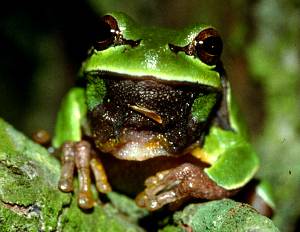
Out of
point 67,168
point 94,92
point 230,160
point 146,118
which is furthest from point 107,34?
point 230,160

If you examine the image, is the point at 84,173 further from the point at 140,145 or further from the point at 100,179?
the point at 140,145

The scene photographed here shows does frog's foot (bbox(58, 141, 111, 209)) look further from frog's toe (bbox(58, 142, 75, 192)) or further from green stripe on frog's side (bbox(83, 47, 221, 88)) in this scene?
green stripe on frog's side (bbox(83, 47, 221, 88))

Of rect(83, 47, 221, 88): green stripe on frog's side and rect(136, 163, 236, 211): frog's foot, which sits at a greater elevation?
rect(83, 47, 221, 88): green stripe on frog's side

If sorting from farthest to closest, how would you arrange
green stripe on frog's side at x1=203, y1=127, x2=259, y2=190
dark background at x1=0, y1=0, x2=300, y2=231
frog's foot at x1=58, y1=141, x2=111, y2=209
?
dark background at x1=0, y1=0, x2=300, y2=231, green stripe on frog's side at x1=203, y1=127, x2=259, y2=190, frog's foot at x1=58, y1=141, x2=111, y2=209

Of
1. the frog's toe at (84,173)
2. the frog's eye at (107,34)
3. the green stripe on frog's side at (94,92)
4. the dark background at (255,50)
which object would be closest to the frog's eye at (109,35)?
the frog's eye at (107,34)

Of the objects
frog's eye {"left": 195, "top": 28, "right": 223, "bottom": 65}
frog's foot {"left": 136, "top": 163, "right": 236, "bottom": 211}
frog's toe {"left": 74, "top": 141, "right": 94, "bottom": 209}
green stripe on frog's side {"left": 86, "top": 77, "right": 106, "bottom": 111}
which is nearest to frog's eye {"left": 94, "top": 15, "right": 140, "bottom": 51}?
green stripe on frog's side {"left": 86, "top": 77, "right": 106, "bottom": 111}

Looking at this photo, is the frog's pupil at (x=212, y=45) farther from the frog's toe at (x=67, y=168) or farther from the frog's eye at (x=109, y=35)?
the frog's toe at (x=67, y=168)
